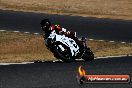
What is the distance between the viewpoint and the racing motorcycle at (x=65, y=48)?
49.3 feet

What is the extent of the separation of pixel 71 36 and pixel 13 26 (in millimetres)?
10875

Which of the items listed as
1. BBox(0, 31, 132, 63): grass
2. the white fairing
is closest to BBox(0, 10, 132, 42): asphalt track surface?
BBox(0, 31, 132, 63): grass

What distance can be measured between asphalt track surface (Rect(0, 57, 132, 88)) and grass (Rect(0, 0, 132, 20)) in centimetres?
1583

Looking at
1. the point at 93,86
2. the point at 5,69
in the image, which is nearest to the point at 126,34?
the point at 5,69

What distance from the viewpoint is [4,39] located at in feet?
75.3

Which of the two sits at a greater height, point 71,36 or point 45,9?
point 71,36

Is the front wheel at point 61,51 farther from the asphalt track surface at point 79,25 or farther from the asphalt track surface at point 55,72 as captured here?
the asphalt track surface at point 79,25

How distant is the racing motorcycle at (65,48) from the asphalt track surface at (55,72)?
1.93ft

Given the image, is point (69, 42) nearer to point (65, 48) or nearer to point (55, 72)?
point (65, 48)

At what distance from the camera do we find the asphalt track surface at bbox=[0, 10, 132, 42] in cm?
2412

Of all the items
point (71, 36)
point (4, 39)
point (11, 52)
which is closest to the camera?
point (71, 36)

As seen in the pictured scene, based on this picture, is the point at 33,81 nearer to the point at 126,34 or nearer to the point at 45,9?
the point at 126,34

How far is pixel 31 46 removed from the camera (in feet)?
71.7

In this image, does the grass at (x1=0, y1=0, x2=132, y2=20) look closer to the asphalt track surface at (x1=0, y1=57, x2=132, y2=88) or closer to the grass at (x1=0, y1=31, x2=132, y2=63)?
the grass at (x1=0, y1=31, x2=132, y2=63)
